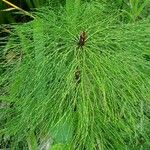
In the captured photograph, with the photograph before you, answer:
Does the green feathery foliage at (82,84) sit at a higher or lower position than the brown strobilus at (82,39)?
lower

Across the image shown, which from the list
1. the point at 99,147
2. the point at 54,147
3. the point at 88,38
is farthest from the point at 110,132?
the point at 88,38

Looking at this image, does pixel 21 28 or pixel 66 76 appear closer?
pixel 66 76

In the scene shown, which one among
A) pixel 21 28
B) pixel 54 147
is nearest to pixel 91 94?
pixel 54 147

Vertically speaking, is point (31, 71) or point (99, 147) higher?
point (31, 71)

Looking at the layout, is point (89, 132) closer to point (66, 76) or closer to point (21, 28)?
point (66, 76)

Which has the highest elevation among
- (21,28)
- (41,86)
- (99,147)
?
(21,28)

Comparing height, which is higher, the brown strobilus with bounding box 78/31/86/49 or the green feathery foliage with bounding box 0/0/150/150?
the brown strobilus with bounding box 78/31/86/49

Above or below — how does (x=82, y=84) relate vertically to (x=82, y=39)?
below
